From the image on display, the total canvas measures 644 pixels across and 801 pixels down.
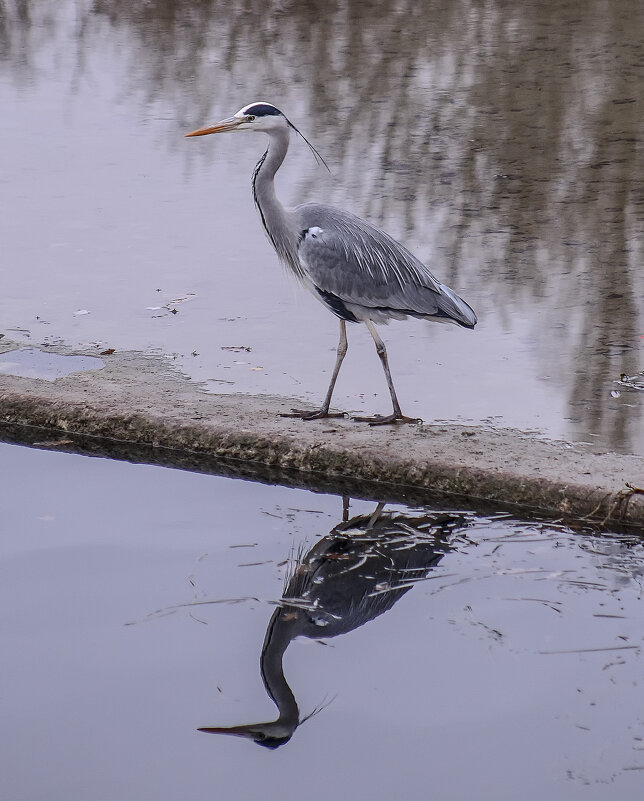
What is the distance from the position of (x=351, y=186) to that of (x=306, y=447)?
4.45 m

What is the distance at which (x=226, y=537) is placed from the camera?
4660 mm

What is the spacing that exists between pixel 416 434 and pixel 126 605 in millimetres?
1619

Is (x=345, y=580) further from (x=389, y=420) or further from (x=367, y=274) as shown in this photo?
(x=367, y=274)

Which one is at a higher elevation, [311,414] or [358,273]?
[358,273]

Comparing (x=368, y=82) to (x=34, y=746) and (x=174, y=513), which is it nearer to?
(x=174, y=513)

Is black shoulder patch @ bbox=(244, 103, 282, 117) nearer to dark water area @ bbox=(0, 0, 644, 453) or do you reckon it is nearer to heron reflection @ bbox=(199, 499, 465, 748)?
dark water area @ bbox=(0, 0, 644, 453)

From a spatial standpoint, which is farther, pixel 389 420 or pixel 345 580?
pixel 389 420

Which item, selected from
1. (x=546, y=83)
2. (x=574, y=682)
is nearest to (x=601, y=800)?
(x=574, y=682)

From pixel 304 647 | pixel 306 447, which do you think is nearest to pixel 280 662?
pixel 304 647

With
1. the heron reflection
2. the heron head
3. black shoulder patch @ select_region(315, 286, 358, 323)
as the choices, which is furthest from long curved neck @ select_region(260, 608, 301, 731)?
the heron head

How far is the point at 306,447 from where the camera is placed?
521 cm

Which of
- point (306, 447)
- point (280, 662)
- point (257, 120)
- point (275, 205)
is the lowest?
point (280, 662)

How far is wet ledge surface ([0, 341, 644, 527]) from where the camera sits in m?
4.85

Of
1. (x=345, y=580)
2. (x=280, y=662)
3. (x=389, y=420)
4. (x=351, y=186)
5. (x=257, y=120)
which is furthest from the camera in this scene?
(x=351, y=186)
